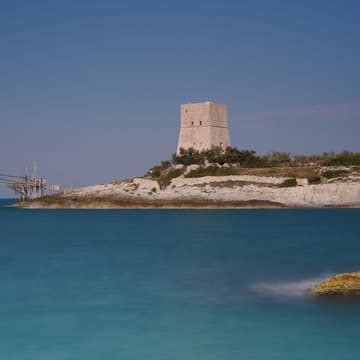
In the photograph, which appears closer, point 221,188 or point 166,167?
point 221,188

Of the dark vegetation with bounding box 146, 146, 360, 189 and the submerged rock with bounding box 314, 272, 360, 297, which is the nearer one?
the submerged rock with bounding box 314, 272, 360, 297

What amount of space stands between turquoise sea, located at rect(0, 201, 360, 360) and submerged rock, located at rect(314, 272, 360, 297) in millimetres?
425

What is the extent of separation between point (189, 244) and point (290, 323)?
16.8 metres

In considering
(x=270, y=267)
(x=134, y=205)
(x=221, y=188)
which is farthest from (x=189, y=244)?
(x=134, y=205)

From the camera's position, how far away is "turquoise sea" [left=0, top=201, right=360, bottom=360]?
35.0ft

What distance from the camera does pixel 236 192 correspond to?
56594mm

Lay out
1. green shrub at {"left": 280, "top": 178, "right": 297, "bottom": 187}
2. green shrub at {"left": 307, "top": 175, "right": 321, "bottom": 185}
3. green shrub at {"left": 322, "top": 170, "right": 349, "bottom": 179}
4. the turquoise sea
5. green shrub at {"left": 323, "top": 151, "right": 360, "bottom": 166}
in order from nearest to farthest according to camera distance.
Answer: the turquoise sea → green shrub at {"left": 280, "top": 178, "right": 297, "bottom": 187} → green shrub at {"left": 307, "top": 175, "right": 321, "bottom": 185} → green shrub at {"left": 322, "top": 170, "right": 349, "bottom": 179} → green shrub at {"left": 323, "top": 151, "right": 360, "bottom": 166}

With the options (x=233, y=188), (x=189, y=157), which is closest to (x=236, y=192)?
(x=233, y=188)

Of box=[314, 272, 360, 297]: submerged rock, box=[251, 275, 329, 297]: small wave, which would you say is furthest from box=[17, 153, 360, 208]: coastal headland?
box=[314, 272, 360, 297]: submerged rock

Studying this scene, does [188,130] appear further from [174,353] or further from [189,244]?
[174,353]

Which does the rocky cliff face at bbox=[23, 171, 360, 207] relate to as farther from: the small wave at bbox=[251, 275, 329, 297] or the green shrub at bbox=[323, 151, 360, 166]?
the small wave at bbox=[251, 275, 329, 297]

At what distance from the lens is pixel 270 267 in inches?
773

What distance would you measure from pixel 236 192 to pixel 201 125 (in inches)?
521

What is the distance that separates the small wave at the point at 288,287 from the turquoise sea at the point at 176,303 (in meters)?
Result: 0.02
